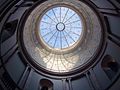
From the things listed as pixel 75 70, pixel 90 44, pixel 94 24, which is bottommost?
pixel 75 70

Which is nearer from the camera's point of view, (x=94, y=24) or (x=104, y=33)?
(x=104, y=33)

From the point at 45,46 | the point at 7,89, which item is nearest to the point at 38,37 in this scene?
the point at 45,46

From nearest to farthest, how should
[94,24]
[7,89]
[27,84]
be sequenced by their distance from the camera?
[7,89] < [27,84] < [94,24]

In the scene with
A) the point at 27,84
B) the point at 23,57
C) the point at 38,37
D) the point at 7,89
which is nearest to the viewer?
the point at 7,89

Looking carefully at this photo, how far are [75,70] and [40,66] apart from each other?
2.50m

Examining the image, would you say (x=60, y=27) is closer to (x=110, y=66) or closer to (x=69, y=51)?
(x=69, y=51)

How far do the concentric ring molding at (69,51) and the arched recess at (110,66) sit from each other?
1098mm

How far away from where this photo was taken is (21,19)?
17.5 metres

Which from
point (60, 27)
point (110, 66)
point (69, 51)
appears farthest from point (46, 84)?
point (60, 27)

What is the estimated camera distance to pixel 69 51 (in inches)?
847

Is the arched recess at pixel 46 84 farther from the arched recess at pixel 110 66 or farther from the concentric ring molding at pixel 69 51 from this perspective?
the arched recess at pixel 110 66

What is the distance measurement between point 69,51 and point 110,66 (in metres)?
4.92

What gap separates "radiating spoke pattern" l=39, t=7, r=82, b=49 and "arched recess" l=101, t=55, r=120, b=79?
16.1 feet

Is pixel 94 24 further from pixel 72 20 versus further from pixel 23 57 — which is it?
pixel 23 57
